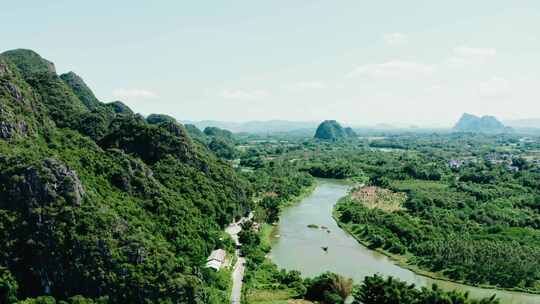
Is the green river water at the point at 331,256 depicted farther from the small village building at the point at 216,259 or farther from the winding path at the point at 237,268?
the small village building at the point at 216,259

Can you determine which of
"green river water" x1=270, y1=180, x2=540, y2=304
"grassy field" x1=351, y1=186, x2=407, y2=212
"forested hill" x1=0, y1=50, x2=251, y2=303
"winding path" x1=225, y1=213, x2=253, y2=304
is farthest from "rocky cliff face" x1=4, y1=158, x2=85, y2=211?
"grassy field" x1=351, y1=186, x2=407, y2=212

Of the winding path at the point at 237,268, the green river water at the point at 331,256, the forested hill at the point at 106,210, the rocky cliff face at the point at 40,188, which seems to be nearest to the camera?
the forested hill at the point at 106,210

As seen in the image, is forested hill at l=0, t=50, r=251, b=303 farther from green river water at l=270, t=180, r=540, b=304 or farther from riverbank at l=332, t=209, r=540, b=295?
riverbank at l=332, t=209, r=540, b=295

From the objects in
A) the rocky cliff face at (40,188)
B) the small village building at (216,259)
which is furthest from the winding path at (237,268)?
the rocky cliff face at (40,188)

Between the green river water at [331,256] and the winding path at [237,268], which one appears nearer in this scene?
the winding path at [237,268]

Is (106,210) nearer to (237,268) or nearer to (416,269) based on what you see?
(237,268)

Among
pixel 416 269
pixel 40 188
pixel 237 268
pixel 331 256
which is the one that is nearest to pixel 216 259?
pixel 237 268

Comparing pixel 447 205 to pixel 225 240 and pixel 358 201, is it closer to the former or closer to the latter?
pixel 358 201

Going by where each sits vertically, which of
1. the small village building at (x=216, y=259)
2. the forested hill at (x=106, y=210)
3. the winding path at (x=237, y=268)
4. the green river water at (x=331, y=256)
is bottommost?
the green river water at (x=331, y=256)

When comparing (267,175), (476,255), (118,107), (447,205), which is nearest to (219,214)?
(476,255)
